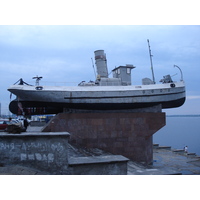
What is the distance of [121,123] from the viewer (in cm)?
1273

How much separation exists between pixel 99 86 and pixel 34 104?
4650mm

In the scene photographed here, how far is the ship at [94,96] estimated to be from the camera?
13.4 meters

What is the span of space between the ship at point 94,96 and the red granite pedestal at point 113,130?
1.17 meters

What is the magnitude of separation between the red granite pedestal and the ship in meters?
1.17

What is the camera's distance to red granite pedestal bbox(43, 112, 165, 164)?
12.0m

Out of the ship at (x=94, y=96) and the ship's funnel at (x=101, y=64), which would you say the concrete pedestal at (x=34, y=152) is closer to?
the ship at (x=94, y=96)

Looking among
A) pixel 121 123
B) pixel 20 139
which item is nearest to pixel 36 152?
pixel 20 139

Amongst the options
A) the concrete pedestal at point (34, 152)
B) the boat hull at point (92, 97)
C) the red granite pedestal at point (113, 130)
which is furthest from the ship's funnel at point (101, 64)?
the concrete pedestal at point (34, 152)

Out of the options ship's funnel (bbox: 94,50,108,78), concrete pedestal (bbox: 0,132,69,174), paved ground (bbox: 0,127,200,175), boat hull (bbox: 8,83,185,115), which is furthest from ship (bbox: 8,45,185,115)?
concrete pedestal (bbox: 0,132,69,174)

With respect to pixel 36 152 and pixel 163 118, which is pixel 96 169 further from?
pixel 163 118

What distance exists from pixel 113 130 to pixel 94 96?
268cm

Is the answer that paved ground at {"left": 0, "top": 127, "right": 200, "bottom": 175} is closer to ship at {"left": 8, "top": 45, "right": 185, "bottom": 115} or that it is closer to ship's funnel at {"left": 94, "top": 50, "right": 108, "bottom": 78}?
ship at {"left": 8, "top": 45, "right": 185, "bottom": 115}

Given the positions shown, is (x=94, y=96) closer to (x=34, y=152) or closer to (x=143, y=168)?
(x=143, y=168)

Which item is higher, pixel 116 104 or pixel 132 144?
pixel 116 104
